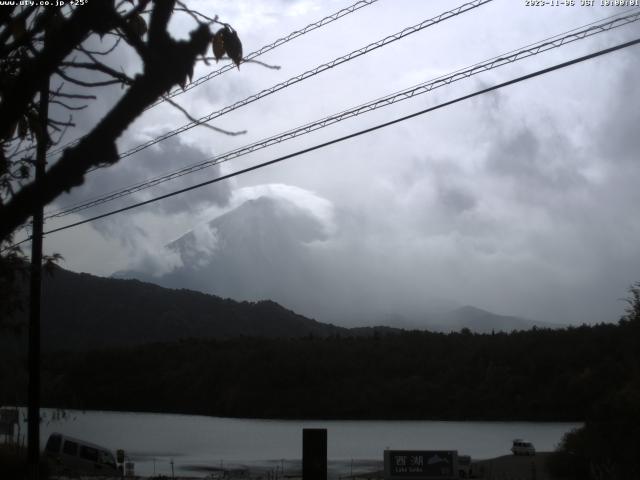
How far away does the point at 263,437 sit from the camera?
8488 centimetres

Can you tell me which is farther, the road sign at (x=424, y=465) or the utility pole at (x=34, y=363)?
the utility pole at (x=34, y=363)

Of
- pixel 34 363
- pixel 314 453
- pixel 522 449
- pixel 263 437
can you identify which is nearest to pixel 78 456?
pixel 34 363

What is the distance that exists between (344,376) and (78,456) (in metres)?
80.6

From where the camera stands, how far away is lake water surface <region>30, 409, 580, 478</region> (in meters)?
64.1

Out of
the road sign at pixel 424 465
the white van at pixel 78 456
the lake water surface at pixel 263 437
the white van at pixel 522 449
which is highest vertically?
the road sign at pixel 424 465

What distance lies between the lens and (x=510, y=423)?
100 m

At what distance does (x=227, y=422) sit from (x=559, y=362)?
39.7 metres

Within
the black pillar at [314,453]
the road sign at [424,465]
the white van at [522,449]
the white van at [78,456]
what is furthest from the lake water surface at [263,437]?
the black pillar at [314,453]

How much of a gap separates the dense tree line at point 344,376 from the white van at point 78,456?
64904mm

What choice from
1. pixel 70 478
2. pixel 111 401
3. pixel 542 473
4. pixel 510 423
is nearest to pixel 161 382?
pixel 111 401

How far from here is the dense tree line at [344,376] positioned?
99.6 metres

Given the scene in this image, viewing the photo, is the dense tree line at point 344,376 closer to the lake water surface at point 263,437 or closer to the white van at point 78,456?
the lake water surface at point 263,437

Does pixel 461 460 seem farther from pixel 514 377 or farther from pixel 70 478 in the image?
pixel 514 377

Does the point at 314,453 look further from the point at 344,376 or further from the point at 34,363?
the point at 344,376
